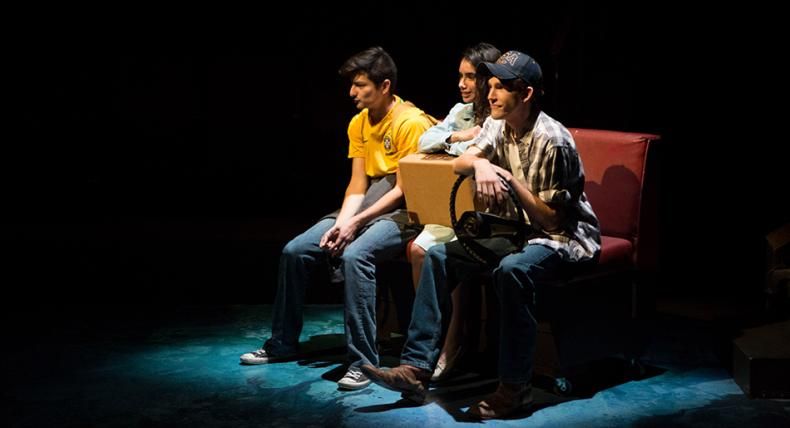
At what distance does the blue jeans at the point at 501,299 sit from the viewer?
3578 millimetres

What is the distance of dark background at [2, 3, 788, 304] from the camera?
518 cm

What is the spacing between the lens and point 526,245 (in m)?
3.73

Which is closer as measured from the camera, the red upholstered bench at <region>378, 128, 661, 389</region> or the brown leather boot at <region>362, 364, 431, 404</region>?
the brown leather boot at <region>362, 364, 431, 404</region>

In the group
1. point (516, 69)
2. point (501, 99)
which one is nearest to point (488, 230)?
point (501, 99)

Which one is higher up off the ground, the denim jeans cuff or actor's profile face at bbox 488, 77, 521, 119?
actor's profile face at bbox 488, 77, 521, 119

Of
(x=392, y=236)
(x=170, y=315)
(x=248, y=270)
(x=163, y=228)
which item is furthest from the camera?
(x=163, y=228)

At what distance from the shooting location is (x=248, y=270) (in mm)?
5605

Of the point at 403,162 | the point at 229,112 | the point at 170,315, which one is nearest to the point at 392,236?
the point at 403,162

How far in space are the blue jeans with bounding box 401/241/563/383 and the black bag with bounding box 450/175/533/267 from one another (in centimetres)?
6

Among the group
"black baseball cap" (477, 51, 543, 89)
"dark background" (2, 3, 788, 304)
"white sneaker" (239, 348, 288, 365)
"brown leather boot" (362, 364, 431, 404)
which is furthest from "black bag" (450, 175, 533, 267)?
"dark background" (2, 3, 788, 304)

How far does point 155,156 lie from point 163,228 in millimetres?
676

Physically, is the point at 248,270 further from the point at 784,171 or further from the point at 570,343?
the point at 784,171

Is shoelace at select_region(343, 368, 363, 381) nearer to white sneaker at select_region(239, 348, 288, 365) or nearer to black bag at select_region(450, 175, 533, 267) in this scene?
white sneaker at select_region(239, 348, 288, 365)

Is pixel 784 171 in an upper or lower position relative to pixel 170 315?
upper
